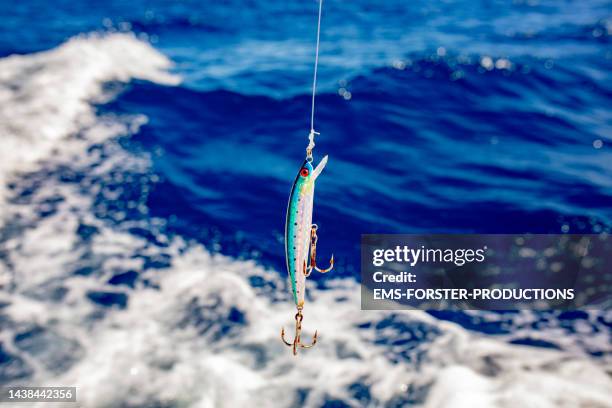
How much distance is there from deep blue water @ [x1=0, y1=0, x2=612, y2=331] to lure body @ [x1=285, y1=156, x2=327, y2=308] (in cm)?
469

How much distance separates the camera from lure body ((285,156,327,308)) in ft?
12.7

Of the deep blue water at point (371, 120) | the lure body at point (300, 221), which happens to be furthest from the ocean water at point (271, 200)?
the lure body at point (300, 221)

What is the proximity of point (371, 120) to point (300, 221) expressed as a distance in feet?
30.9

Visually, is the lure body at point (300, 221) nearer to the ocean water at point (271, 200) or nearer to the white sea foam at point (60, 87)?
the ocean water at point (271, 200)

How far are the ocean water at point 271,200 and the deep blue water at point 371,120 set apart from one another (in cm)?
6

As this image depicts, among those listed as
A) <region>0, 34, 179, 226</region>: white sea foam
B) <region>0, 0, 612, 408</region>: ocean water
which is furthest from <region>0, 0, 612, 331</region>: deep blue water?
<region>0, 34, 179, 226</region>: white sea foam

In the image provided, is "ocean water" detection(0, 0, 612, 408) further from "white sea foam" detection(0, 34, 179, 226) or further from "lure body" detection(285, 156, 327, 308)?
"lure body" detection(285, 156, 327, 308)

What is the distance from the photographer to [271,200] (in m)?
10.4

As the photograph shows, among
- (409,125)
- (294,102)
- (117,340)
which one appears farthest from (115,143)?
(409,125)

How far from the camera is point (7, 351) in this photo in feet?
24.0

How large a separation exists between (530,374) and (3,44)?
1753cm

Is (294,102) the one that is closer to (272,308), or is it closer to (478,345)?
(272,308)

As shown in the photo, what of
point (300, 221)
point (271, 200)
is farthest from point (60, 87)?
point (300, 221)

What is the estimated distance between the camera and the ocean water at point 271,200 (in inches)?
285
